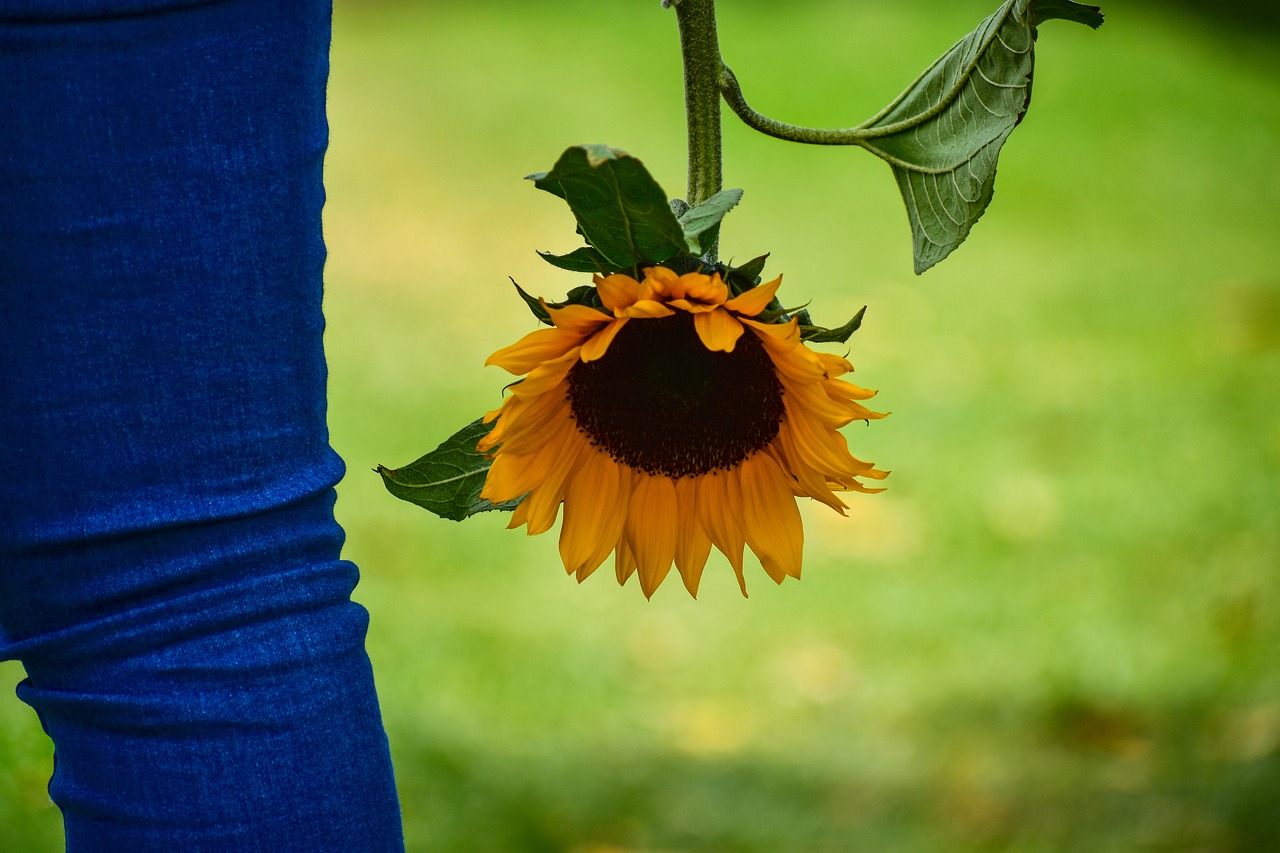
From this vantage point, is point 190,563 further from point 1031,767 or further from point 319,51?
point 1031,767

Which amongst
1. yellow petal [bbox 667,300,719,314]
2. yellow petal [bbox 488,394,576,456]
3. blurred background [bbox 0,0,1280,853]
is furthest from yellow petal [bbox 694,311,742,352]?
blurred background [bbox 0,0,1280,853]

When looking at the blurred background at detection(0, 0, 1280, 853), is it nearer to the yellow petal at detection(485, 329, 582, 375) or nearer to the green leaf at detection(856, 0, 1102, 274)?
the yellow petal at detection(485, 329, 582, 375)

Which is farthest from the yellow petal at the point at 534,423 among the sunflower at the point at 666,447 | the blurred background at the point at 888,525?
the blurred background at the point at 888,525

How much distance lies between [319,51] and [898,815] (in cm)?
153

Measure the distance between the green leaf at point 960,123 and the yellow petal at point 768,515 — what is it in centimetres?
13

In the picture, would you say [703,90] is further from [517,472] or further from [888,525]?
[888,525]

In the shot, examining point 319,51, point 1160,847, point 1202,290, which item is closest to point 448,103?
point 1202,290

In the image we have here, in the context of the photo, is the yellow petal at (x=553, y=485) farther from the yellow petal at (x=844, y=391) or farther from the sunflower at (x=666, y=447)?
the yellow petal at (x=844, y=391)

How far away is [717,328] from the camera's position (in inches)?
24.0

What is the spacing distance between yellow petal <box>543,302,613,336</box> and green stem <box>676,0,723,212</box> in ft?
0.23

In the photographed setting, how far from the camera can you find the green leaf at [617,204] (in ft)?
1.80

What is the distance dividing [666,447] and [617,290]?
0.38 feet

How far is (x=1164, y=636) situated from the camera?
2283 millimetres

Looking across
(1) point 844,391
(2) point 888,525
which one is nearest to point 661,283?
(1) point 844,391
